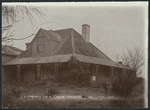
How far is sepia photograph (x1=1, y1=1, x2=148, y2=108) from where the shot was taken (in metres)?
5.07

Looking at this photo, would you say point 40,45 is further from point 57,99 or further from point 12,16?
point 57,99

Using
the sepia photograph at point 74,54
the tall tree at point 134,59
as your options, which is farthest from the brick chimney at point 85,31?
the tall tree at point 134,59

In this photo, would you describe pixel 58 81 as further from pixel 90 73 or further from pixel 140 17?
pixel 140 17

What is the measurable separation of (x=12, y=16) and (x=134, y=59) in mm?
1823

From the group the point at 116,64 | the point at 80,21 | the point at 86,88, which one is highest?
the point at 80,21

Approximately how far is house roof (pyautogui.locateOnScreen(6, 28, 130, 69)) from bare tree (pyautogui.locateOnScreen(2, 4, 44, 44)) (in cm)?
30

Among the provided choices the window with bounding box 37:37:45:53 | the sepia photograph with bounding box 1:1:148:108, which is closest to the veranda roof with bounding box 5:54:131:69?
the sepia photograph with bounding box 1:1:148:108

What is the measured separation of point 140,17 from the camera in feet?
16.6

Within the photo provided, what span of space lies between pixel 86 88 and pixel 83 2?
1188mm

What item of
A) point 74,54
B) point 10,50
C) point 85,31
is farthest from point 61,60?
point 10,50

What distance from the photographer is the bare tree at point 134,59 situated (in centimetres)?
507

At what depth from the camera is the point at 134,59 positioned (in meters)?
5.17

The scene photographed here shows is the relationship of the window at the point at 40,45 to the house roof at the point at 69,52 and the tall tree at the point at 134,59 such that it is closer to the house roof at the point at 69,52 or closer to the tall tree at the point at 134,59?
the house roof at the point at 69,52

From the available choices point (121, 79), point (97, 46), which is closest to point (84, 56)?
point (97, 46)
